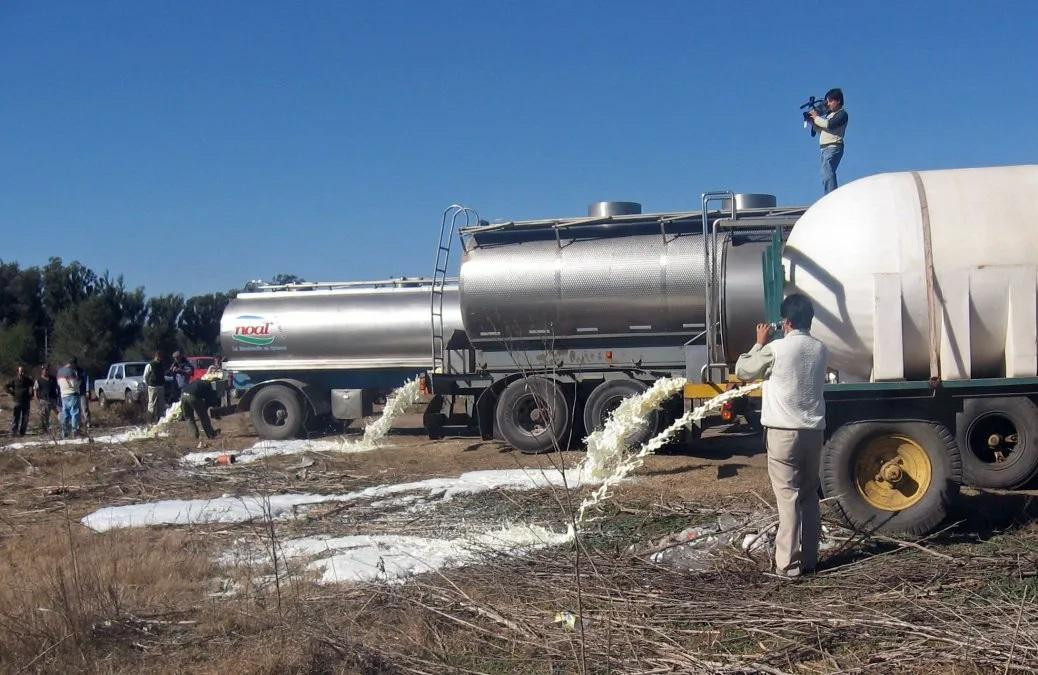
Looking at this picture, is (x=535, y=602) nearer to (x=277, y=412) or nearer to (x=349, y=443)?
(x=349, y=443)

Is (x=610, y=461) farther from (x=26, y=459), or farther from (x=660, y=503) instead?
(x=26, y=459)

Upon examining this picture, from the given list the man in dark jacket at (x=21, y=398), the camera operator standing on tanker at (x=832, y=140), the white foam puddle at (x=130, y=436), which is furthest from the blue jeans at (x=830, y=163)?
the man in dark jacket at (x=21, y=398)

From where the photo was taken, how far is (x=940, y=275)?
275 inches

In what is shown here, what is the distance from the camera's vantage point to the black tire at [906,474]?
267 inches

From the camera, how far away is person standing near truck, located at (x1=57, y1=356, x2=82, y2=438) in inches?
706

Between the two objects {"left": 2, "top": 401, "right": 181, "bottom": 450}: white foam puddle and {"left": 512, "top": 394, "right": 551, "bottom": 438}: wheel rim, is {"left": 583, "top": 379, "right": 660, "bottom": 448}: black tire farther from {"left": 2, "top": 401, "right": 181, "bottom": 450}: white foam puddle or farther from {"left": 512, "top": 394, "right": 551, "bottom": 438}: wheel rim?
{"left": 2, "top": 401, "right": 181, "bottom": 450}: white foam puddle

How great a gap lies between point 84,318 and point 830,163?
40535 millimetres

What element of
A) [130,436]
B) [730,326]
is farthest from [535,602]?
[130,436]

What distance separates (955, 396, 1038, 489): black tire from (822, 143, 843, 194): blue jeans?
3552 mm

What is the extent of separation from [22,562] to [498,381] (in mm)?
7275

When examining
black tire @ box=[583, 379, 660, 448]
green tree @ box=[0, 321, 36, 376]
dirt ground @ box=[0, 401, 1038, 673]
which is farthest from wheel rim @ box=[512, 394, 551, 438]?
green tree @ box=[0, 321, 36, 376]

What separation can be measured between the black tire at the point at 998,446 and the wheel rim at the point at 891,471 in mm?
1078

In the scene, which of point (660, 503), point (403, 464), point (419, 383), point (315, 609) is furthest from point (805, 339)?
A: point (419, 383)

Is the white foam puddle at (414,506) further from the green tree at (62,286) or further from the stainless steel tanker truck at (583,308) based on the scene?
the green tree at (62,286)
